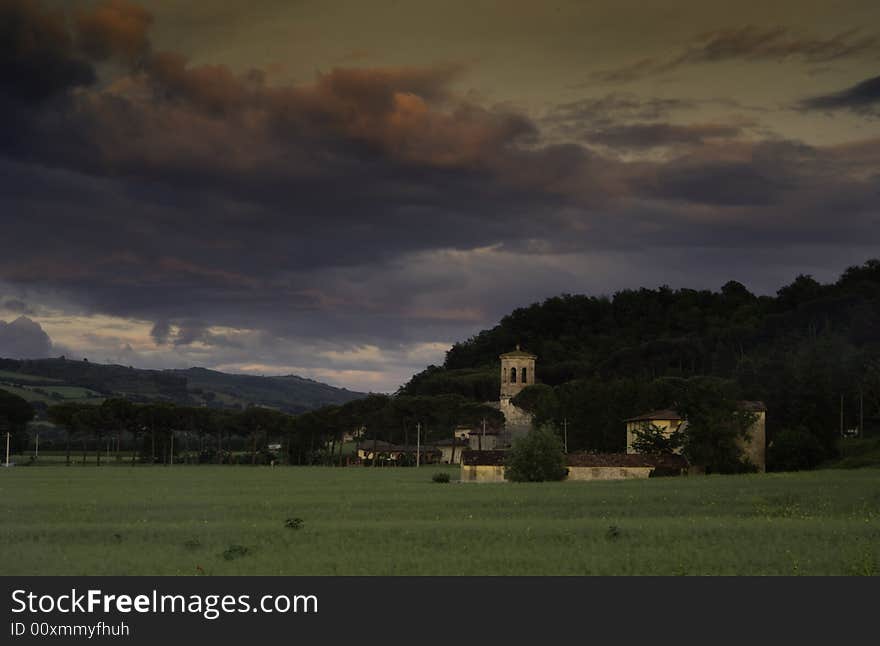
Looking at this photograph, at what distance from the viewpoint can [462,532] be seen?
41.1 meters

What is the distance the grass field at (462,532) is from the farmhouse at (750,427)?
3799 centimetres

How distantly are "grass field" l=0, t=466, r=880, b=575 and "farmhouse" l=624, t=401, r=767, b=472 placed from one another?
38.0 meters

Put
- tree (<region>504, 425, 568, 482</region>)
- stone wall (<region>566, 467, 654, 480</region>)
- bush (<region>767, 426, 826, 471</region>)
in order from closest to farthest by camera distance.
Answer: tree (<region>504, 425, 568, 482</region>) < stone wall (<region>566, 467, 654, 480</region>) < bush (<region>767, 426, 826, 471</region>)

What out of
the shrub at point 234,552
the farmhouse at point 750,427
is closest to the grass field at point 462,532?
the shrub at point 234,552

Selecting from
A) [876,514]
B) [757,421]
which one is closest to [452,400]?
[757,421]

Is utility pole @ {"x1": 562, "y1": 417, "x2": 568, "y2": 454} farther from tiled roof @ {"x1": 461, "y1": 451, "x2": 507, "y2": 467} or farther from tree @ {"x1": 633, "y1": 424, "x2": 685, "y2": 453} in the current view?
tiled roof @ {"x1": 461, "y1": 451, "x2": 507, "y2": 467}

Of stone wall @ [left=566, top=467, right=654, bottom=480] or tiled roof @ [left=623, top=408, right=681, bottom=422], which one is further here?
tiled roof @ [left=623, top=408, right=681, bottom=422]

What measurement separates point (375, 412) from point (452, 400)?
45.0 ft

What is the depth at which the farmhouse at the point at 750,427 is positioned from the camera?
Result: 108 m

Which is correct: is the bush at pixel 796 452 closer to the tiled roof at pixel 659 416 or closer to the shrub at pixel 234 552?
the tiled roof at pixel 659 416

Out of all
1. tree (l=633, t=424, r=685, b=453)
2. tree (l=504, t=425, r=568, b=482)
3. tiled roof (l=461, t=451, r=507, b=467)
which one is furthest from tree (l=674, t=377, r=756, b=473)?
tiled roof (l=461, t=451, r=507, b=467)

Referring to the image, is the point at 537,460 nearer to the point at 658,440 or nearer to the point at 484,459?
the point at 484,459

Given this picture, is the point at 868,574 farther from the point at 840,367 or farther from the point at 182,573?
the point at 840,367

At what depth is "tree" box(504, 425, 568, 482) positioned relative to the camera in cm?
8931
